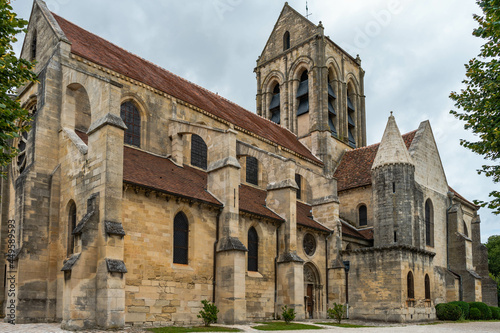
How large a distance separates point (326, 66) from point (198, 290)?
24993 millimetres

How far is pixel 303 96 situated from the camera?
3978 cm

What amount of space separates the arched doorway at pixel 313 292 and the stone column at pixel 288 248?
2800mm

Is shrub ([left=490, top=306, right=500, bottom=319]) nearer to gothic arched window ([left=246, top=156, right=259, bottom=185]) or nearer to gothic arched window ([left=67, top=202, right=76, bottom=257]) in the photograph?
gothic arched window ([left=246, top=156, right=259, bottom=185])

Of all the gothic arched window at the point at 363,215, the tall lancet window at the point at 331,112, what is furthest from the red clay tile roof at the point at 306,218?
the tall lancet window at the point at 331,112

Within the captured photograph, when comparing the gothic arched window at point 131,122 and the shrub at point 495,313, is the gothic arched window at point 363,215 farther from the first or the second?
the gothic arched window at point 131,122

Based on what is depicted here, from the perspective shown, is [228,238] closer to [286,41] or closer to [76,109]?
[76,109]

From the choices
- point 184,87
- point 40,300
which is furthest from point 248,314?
point 184,87

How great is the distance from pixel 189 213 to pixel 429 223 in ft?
57.2

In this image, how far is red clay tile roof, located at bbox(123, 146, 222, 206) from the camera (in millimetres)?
18016

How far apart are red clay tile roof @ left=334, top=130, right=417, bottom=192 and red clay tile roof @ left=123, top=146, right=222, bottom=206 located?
1340 centimetres

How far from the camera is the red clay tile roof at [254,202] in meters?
22.2

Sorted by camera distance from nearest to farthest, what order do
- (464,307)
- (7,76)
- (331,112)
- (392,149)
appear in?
(7,76) < (464,307) < (392,149) < (331,112)

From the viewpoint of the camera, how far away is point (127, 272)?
52.7 ft

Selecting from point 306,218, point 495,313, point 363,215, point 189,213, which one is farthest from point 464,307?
point 189,213
